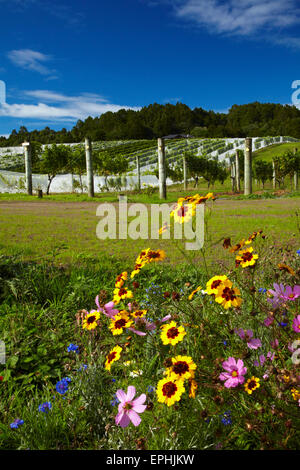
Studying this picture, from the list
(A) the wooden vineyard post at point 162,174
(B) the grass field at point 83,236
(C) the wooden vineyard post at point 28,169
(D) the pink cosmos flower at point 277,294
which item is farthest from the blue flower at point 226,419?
(C) the wooden vineyard post at point 28,169

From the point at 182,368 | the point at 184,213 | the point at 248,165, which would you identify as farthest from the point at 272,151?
the point at 182,368

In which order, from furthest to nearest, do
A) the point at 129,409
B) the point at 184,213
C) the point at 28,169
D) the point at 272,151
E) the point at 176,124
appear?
the point at 176,124, the point at 272,151, the point at 28,169, the point at 184,213, the point at 129,409

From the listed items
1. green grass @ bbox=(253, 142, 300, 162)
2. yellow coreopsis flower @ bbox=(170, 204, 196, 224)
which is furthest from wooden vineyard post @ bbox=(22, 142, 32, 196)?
green grass @ bbox=(253, 142, 300, 162)

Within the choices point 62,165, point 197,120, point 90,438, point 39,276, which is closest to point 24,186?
point 62,165

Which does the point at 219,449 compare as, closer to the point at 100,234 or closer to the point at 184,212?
the point at 184,212

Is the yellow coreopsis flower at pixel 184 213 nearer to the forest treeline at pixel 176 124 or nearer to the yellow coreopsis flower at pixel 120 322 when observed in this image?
the yellow coreopsis flower at pixel 120 322

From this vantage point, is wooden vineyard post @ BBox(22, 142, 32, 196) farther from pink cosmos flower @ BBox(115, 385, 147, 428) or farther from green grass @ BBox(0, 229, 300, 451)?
pink cosmos flower @ BBox(115, 385, 147, 428)

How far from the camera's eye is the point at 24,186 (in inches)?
1187

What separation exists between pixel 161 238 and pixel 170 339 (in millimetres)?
3771

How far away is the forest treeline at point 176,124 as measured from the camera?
72938 mm

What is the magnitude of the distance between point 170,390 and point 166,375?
0.20 m

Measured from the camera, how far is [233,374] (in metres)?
1.12

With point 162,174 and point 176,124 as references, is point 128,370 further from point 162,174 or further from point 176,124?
point 176,124

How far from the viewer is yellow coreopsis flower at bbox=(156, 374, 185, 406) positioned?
1038mm
